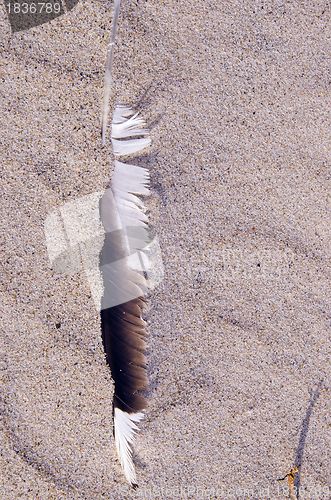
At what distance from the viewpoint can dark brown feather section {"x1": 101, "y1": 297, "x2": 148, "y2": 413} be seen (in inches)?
57.9

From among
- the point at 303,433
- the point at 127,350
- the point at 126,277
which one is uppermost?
the point at 126,277

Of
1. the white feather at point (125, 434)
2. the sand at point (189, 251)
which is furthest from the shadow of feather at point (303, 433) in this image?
the white feather at point (125, 434)

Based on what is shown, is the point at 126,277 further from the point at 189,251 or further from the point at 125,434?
the point at 125,434

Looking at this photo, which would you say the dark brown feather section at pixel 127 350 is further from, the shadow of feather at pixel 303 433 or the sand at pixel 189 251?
the shadow of feather at pixel 303 433

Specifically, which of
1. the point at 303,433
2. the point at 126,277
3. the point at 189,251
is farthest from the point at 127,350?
the point at 303,433

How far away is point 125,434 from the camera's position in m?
1.50

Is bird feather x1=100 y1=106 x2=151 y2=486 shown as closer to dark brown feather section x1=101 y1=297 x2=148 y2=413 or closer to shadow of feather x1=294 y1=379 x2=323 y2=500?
dark brown feather section x1=101 y1=297 x2=148 y2=413

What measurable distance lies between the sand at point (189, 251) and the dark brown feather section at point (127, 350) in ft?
0.14

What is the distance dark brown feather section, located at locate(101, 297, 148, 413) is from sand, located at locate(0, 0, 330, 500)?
44mm

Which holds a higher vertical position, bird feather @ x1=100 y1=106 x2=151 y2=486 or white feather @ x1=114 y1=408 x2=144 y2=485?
bird feather @ x1=100 y1=106 x2=151 y2=486

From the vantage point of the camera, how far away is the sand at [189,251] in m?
1.50

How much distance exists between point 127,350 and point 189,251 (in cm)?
33

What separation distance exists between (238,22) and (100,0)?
40 cm

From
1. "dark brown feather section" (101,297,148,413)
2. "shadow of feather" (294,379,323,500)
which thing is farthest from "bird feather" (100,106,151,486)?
"shadow of feather" (294,379,323,500)
